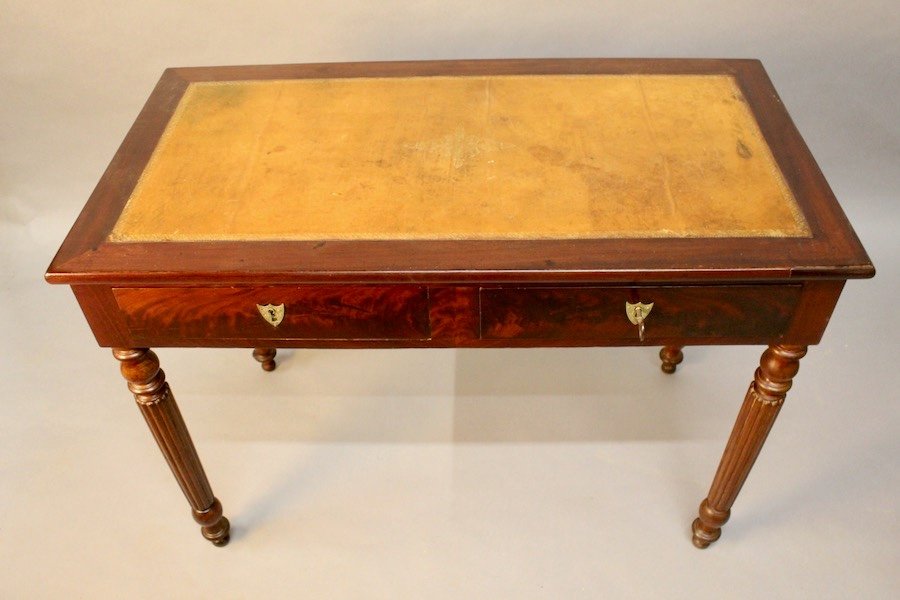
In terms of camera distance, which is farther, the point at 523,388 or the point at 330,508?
the point at 523,388

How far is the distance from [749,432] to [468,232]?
674 mm

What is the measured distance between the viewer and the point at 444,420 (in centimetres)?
206

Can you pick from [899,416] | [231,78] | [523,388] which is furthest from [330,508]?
[899,416]

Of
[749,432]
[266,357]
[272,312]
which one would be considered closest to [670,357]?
[749,432]

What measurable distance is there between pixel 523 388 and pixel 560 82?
818 millimetres

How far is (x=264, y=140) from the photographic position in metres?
1.55

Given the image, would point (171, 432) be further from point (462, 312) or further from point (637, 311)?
point (637, 311)

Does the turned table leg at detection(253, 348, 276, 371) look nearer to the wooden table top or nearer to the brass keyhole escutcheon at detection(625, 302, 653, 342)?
the wooden table top

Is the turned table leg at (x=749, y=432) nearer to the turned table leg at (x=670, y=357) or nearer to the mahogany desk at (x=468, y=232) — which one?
the mahogany desk at (x=468, y=232)

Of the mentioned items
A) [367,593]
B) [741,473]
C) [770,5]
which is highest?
[770,5]

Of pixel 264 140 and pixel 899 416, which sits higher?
pixel 264 140

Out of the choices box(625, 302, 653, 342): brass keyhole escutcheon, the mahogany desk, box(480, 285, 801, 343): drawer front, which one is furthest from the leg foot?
box(625, 302, 653, 342): brass keyhole escutcheon

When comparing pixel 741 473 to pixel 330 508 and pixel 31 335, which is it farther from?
pixel 31 335

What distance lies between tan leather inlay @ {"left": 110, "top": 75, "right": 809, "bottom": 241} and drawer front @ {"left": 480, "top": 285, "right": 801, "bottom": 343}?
0.30 ft
